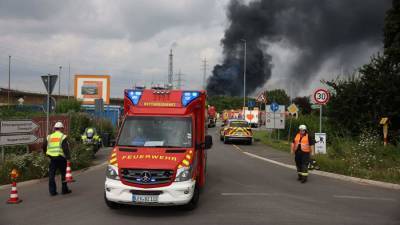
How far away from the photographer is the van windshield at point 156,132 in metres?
9.45

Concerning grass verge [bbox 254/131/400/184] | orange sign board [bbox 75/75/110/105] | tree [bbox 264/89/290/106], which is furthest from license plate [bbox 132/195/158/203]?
tree [bbox 264/89/290/106]

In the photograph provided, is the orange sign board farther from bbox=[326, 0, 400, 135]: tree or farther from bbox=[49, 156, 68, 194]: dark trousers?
bbox=[49, 156, 68, 194]: dark trousers

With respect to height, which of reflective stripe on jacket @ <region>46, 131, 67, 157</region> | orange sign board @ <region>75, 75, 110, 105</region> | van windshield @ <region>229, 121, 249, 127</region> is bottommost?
reflective stripe on jacket @ <region>46, 131, 67, 157</region>

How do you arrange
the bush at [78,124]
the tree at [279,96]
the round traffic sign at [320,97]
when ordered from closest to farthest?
the round traffic sign at [320,97], the bush at [78,124], the tree at [279,96]

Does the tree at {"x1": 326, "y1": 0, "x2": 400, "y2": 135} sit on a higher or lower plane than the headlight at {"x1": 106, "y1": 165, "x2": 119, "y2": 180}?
higher

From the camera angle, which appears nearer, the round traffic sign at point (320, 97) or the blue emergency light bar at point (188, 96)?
the blue emergency light bar at point (188, 96)

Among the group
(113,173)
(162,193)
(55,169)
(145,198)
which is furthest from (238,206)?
(55,169)

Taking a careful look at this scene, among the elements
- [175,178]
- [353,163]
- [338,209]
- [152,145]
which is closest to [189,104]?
[152,145]

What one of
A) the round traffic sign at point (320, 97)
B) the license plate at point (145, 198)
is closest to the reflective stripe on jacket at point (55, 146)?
the license plate at point (145, 198)

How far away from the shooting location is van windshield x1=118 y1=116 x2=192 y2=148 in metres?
9.45

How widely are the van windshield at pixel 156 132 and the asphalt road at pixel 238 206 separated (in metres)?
1.29

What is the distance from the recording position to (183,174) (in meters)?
8.52

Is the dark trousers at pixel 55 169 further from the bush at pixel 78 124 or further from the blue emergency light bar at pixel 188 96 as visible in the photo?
the bush at pixel 78 124

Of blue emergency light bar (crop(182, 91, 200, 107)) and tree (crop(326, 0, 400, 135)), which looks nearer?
blue emergency light bar (crop(182, 91, 200, 107))
